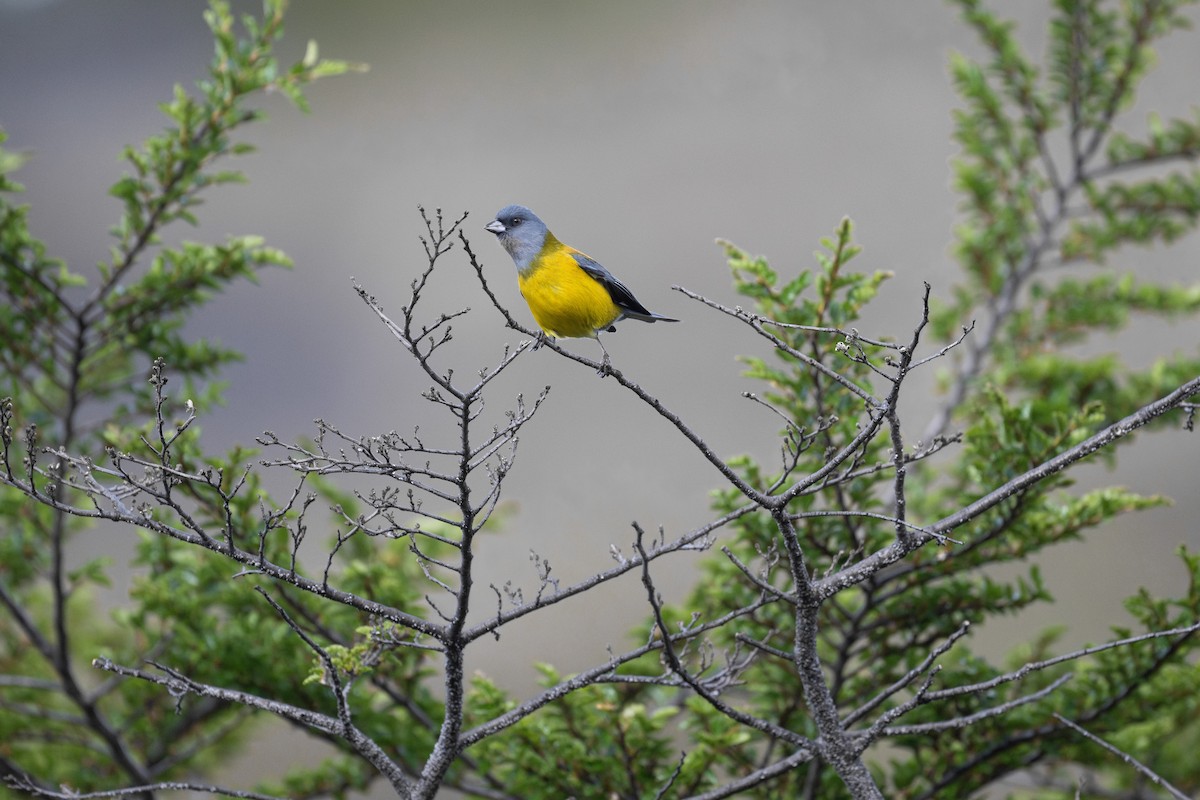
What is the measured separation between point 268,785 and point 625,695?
219 cm

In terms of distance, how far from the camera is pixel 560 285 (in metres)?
4.07

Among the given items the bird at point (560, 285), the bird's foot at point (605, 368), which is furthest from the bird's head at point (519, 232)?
the bird's foot at point (605, 368)

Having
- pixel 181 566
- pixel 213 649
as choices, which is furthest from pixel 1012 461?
pixel 181 566

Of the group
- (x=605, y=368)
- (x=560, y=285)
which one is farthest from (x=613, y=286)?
(x=605, y=368)

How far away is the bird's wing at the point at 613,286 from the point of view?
4285 millimetres

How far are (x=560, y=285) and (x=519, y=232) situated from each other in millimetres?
381

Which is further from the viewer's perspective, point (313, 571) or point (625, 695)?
point (313, 571)

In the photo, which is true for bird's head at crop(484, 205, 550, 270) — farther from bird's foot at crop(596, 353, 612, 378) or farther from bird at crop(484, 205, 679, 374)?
bird's foot at crop(596, 353, 612, 378)

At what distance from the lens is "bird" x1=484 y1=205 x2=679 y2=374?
406 cm

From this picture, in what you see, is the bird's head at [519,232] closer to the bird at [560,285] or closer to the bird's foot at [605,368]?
the bird at [560,285]

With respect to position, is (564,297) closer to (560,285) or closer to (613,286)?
(560,285)

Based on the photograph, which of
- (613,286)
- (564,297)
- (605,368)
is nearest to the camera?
(605,368)

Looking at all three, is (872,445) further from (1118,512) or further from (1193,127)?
(1193,127)

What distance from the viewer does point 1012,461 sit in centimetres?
432
